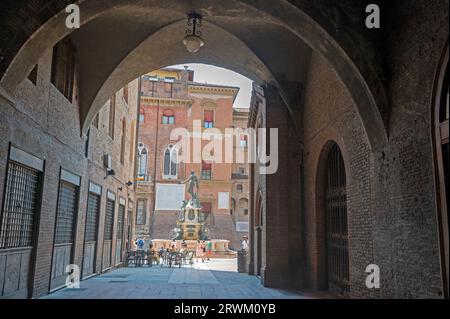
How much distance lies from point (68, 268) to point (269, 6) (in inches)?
330

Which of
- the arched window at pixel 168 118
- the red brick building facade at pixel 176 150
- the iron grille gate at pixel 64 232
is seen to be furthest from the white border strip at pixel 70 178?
the arched window at pixel 168 118

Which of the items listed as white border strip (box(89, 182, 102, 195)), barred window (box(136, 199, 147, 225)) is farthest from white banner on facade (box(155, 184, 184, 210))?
white border strip (box(89, 182, 102, 195))

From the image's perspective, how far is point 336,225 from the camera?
9.84 m

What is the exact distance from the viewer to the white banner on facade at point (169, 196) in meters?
38.1

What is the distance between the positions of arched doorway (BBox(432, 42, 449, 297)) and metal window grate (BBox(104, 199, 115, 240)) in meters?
12.4

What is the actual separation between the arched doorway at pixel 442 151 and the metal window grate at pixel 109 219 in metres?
12.4

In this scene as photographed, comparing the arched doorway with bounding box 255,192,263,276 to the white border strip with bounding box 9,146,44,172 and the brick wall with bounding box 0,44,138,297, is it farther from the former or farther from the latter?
the white border strip with bounding box 9,146,44,172

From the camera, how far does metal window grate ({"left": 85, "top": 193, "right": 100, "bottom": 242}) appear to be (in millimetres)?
12922

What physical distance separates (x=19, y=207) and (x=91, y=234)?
19.2ft

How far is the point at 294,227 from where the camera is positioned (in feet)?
38.2

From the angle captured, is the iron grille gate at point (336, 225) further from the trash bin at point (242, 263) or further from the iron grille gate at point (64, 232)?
the iron grille gate at point (64, 232)

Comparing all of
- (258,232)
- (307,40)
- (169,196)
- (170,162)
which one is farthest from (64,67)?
(170,162)

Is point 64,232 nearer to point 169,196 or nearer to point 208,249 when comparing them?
point 208,249
